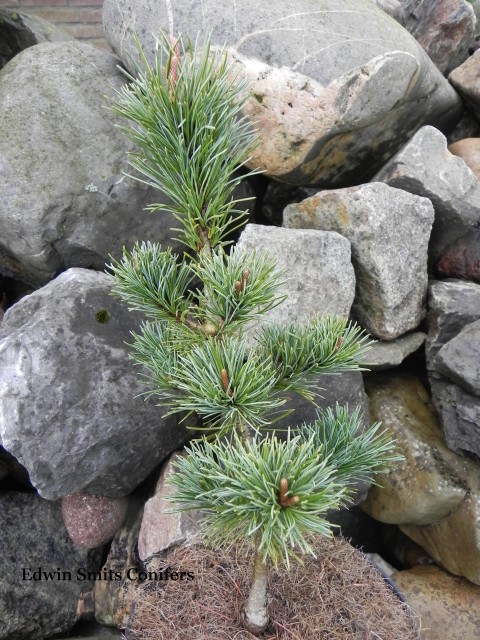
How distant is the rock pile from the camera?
1.84m

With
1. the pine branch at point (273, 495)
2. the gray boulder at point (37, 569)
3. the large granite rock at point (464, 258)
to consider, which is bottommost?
the gray boulder at point (37, 569)

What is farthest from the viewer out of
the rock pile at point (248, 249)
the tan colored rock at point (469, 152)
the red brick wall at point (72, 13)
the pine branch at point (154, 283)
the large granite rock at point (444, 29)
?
the red brick wall at point (72, 13)

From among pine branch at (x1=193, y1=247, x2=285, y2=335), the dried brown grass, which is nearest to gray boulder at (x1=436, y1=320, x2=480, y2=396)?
the dried brown grass

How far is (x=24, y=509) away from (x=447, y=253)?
6.42 ft

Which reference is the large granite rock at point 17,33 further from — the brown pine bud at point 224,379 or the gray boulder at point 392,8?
the brown pine bud at point 224,379

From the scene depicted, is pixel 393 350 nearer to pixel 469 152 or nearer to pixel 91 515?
pixel 469 152

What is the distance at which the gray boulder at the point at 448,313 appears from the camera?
204 centimetres

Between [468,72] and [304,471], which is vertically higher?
[468,72]

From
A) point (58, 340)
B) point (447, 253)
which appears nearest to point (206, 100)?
point (58, 340)

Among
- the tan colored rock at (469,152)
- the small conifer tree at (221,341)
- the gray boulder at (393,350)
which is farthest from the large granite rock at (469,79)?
the small conifer tree at (221,341)

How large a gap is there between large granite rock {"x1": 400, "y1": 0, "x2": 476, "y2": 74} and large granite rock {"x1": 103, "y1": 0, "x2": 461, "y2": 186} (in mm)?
671

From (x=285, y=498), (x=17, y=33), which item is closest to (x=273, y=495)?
(x=285, y=498)

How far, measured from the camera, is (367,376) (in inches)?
89.7

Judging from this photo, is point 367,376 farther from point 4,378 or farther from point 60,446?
point 4,378
